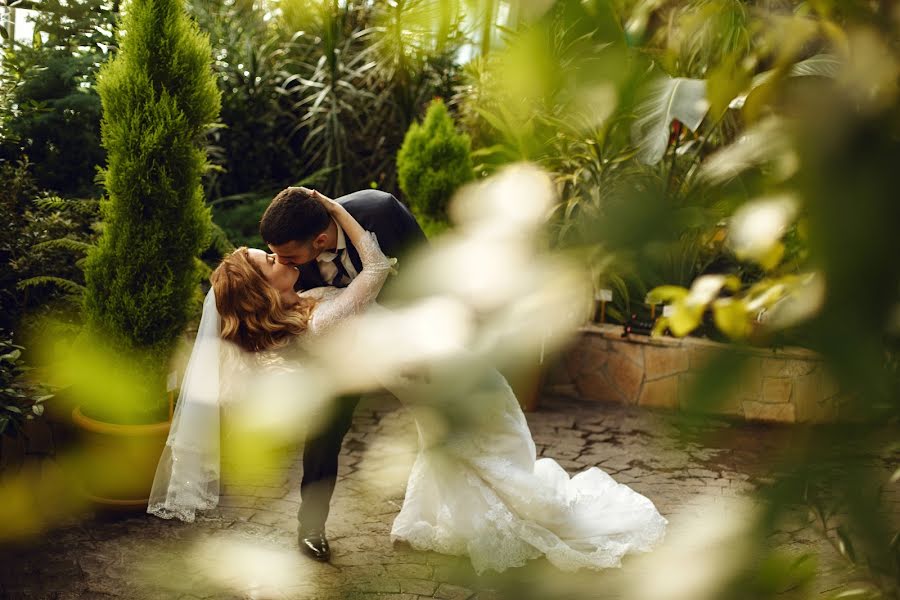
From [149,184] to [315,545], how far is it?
64.2 inches

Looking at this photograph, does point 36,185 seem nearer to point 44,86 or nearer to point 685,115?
point 44,86

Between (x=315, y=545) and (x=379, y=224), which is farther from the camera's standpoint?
(x=315, y=545)

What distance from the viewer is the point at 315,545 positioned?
3201 millimetres

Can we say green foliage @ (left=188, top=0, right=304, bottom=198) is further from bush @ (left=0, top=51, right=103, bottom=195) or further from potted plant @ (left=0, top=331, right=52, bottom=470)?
potted plant @ (left=0, top=331, right=52, bottom=470)

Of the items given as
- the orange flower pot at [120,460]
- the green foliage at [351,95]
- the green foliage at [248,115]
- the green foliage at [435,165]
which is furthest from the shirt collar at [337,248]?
the green foliage at [248,115]

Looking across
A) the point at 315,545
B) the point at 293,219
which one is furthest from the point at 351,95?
the point at 293,219

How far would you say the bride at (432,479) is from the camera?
2.61 m

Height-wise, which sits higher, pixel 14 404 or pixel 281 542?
pixel 14 404

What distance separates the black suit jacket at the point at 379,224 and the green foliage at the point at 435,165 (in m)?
2.85

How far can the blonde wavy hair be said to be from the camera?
259 centimetres

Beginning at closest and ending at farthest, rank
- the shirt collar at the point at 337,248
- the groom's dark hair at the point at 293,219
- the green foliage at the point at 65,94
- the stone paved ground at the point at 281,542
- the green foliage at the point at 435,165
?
the groom's dark hair at the point at 293,219
the shirt collar at the point at 337,248
the stone paved ground at the point at 281,542
the green foliage at the point at 65,94
the green foliage at the point at 435,165

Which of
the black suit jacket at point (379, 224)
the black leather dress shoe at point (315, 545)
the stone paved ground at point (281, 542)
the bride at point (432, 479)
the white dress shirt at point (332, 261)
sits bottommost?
the stone paved ground at point (281, 542)

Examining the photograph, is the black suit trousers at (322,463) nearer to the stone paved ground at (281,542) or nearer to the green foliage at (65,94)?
the stone paved ground at (281,542)

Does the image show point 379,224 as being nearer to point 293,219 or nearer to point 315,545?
point 293,219
